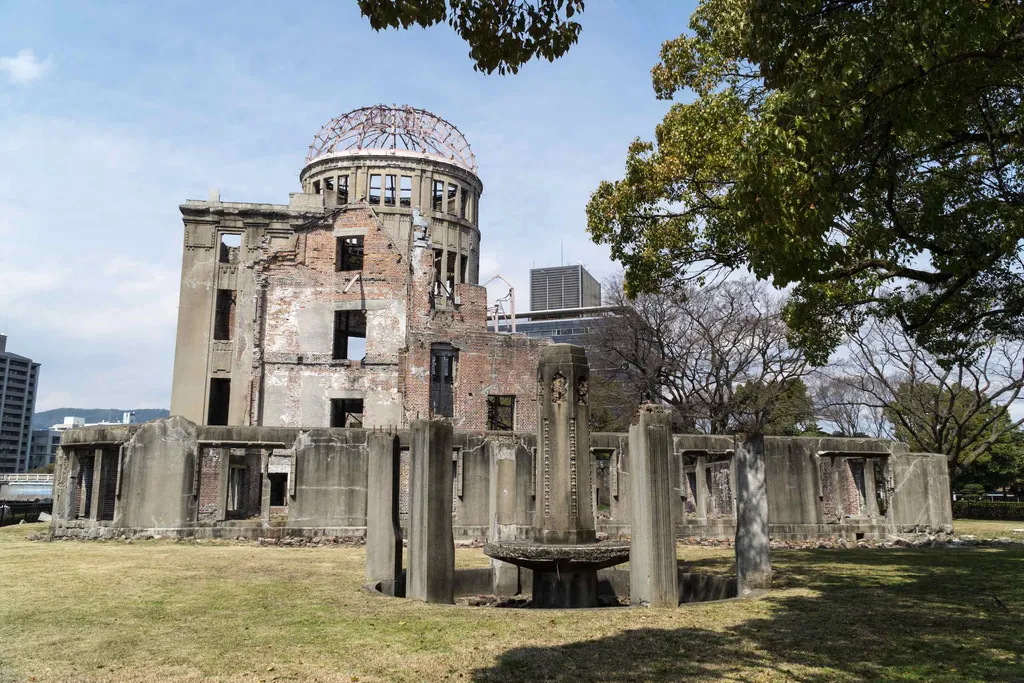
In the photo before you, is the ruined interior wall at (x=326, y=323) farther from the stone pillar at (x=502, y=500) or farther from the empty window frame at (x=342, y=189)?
the stone pillar at (x=502, y=500)

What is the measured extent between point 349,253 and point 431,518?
26.5 m

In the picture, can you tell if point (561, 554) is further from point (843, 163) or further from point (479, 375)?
point (479, 375)

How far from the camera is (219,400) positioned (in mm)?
34125

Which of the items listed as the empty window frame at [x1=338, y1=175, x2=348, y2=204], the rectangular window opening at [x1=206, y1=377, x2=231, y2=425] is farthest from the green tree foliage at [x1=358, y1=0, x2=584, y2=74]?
the empty window frame at [x1=338, y1=175, x2=348, y2=204]

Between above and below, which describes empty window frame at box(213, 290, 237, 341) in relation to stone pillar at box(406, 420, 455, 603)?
above

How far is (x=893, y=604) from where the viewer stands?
922cm

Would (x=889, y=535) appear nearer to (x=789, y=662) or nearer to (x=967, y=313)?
(x=967, y=313)

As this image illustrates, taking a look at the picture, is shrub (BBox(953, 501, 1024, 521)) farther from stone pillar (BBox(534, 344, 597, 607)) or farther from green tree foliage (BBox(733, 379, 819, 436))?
stone pillar (BBox(534, 344, 597, 607))

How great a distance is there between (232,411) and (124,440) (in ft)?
42.6

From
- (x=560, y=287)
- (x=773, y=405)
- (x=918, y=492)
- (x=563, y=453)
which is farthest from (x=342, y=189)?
(x=560, y=287)

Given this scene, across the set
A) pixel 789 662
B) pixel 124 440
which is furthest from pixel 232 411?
pixel 789 662

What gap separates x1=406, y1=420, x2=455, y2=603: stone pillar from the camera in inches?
384

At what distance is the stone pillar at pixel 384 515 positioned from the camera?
11.2m

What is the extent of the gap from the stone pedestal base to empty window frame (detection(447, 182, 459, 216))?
3298 cm
